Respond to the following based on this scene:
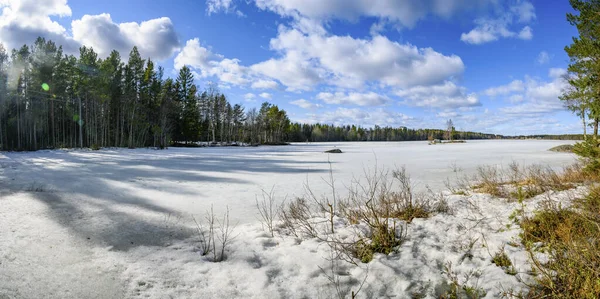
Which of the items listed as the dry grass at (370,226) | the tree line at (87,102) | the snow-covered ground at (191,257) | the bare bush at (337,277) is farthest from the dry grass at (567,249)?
the tree line at (87,102)

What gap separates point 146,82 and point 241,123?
955 inches

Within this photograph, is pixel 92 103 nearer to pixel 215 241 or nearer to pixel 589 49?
pixel 215 241

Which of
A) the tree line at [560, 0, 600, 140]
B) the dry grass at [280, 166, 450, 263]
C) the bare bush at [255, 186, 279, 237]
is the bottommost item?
the bare bush at [255, 186, 279, 237]

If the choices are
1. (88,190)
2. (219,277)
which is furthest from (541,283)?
(88,190)

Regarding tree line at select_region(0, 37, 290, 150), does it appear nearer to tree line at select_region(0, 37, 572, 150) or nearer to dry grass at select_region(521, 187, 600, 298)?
tree line at select_region(0, 37, 572, 150)

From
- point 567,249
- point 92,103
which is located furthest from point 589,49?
point 92,103

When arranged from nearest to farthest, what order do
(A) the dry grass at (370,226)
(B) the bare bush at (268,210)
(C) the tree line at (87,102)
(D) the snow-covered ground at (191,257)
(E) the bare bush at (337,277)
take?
(E) the bare bush at (337,277) < (D) the snow-covered ground at (191,257) < (A) the dry grass at (370,226) < (B) the bare bush at (268,210) < (C) the tree line at (87,102)

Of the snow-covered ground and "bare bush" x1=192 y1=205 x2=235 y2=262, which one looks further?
"bare bush" x1=192 y1=205 x2=235 y2=262

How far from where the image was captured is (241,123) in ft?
211

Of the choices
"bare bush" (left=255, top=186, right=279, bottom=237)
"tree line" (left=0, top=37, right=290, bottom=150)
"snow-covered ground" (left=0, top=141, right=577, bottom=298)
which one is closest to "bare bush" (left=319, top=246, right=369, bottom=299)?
"snow-covered ground" (left=0, top=141, right=577, bottom=298)

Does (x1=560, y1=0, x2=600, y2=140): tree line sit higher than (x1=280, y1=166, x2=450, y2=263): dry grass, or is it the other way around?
(x1=560, y1=0, x2=600, y2=140): tree line

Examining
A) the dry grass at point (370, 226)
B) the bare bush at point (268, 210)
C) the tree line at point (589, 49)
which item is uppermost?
the tree line at point (589, 49)

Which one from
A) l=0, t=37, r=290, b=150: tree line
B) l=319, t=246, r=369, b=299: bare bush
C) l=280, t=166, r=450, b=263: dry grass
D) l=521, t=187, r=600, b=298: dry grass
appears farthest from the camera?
l=0, t=37, r=290, b=150: tree line

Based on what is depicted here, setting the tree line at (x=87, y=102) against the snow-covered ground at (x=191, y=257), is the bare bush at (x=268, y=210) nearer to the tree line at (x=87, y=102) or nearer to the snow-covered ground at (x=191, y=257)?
the snow-covered ground at (x=191, y=257)
